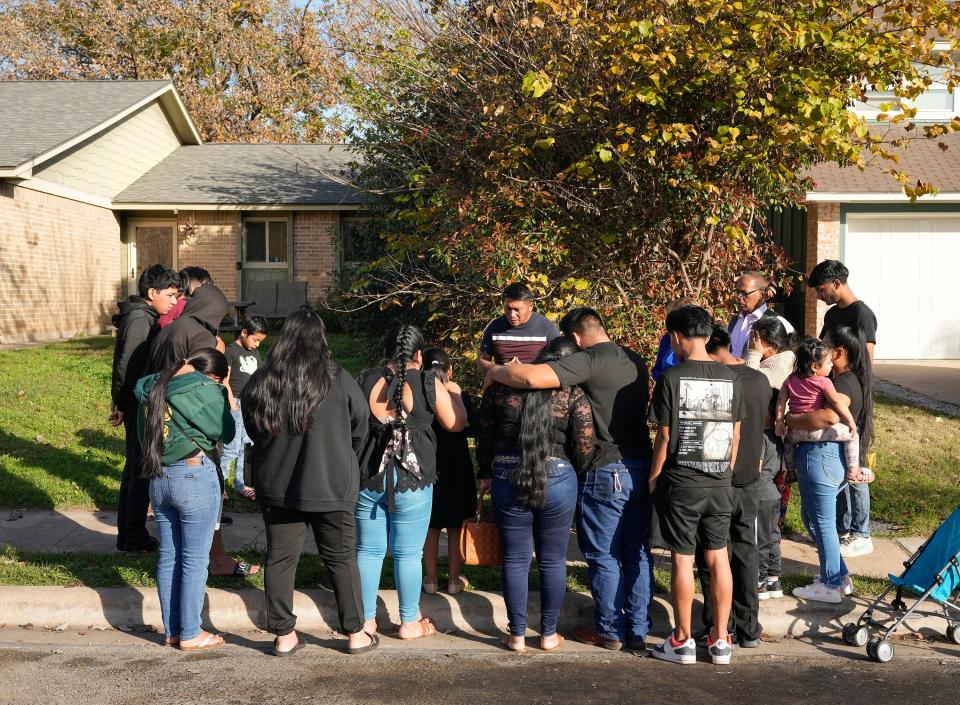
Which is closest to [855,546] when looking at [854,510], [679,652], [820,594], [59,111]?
[854,510]

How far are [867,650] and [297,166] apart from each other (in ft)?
63.2

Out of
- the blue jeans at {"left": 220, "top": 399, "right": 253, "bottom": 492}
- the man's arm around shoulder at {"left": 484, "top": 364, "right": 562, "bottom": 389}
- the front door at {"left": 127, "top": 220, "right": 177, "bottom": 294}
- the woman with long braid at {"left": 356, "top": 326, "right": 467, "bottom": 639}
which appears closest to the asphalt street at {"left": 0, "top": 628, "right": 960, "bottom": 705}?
the woman with long braid at {"left": 356, "top": 326, "right": 467, "bottom": 639}

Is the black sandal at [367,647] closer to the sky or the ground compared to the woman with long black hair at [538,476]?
closer to the ground

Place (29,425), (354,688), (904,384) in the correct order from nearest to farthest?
(354,688), (29,425), (904,384)

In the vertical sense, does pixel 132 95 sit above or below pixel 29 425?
above

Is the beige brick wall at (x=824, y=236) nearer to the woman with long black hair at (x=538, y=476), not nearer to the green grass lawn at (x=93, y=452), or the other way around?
the green grass lawn at (x=93, y=452)

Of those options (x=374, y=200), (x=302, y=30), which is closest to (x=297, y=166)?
(x=374, y=200)

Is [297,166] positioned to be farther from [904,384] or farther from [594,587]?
[594,587]

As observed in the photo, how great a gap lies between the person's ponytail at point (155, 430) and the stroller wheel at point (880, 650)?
3833mm

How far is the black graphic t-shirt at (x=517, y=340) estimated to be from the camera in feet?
20.9

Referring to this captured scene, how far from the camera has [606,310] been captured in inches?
359

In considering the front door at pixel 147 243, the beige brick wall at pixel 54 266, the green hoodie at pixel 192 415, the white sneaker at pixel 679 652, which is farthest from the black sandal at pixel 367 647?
the front door at pixel 147 243

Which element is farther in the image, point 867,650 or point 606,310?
point 606,310

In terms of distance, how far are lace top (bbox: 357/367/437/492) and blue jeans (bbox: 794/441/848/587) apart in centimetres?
228
